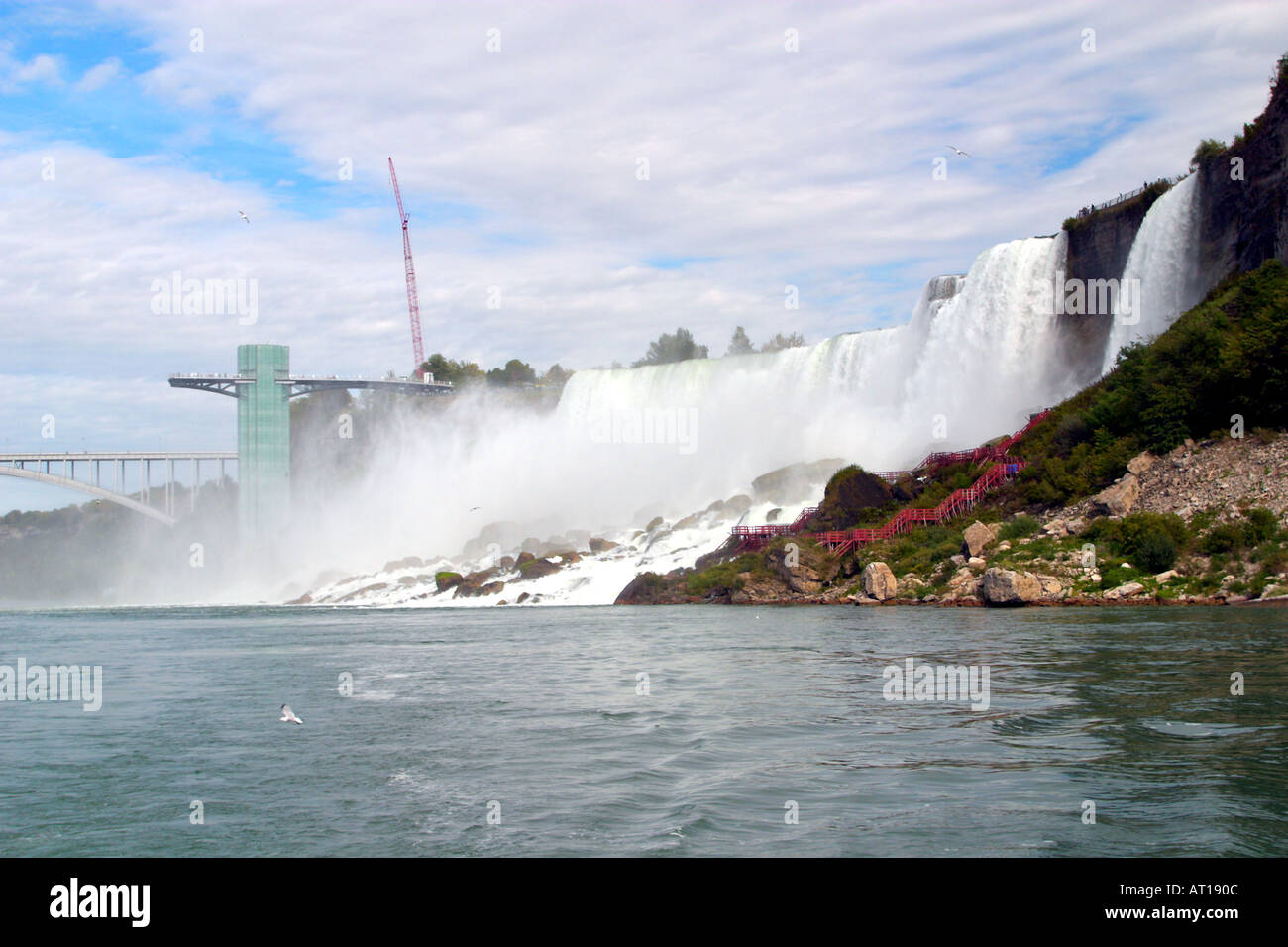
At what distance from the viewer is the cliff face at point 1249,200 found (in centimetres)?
3738

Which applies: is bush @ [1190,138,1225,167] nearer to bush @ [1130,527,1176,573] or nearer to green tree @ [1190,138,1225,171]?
green tree @ [1190,138,1225,171]

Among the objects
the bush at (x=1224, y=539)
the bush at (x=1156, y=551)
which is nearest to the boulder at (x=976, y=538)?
the bush at (x=1156, y=551)

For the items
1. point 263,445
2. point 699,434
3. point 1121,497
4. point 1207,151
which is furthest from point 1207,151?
point 263,445

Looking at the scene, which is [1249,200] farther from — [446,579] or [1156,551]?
[446,579]

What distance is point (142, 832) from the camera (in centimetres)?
1012

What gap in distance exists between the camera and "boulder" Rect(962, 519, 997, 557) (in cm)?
3497

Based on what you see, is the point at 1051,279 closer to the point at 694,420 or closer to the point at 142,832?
the point at 694,420

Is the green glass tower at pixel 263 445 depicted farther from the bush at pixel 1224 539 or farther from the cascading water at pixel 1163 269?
the bush at pixel 1224 539

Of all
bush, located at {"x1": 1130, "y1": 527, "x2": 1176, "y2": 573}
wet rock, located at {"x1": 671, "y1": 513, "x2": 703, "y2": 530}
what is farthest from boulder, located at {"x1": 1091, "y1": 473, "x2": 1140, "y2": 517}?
wet rock, located at {"x1": 671, "y1": 513, "x2": 703, "y2": 530}

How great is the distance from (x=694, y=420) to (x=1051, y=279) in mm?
25103

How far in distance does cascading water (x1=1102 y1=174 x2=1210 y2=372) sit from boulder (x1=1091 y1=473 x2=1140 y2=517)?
35.6 ft

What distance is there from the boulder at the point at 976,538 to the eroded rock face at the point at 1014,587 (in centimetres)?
323
